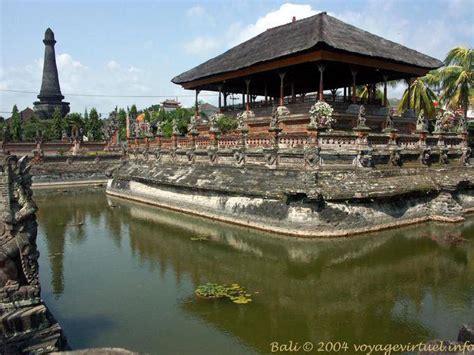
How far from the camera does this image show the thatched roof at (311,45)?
18875 mm

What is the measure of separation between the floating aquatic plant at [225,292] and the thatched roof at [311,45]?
1233 cm

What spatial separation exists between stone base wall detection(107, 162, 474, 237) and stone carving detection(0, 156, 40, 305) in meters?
9.05

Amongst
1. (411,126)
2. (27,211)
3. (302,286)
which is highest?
(411,126)

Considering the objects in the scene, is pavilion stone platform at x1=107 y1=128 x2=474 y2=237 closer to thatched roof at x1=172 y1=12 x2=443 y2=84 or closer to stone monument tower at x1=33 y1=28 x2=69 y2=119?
thatched roof at x1=172 y1=12 x2=443 y2=84

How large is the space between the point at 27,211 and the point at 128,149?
24325 millimetres

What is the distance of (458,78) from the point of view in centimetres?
2902

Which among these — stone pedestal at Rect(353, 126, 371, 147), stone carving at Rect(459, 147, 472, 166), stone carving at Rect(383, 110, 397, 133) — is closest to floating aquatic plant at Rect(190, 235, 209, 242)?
stone pedestal at Rect(353, 126, 371, 147)

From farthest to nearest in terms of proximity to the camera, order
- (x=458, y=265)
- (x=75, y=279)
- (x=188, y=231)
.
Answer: (x=188, y=231), (x=458, y=265), (x=75, y=279)

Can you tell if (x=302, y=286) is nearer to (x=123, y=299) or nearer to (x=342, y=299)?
(x=342, y=299)

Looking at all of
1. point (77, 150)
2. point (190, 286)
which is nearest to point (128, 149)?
point (77, 150)

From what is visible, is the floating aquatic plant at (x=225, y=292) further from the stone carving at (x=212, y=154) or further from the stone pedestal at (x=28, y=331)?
the stone carving at (x=212, y=154)

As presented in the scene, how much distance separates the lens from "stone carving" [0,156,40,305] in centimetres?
573

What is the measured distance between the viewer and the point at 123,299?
29.5ft

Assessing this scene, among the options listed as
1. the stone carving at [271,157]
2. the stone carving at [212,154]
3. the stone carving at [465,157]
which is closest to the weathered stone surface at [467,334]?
the stone carving at [271,157]
